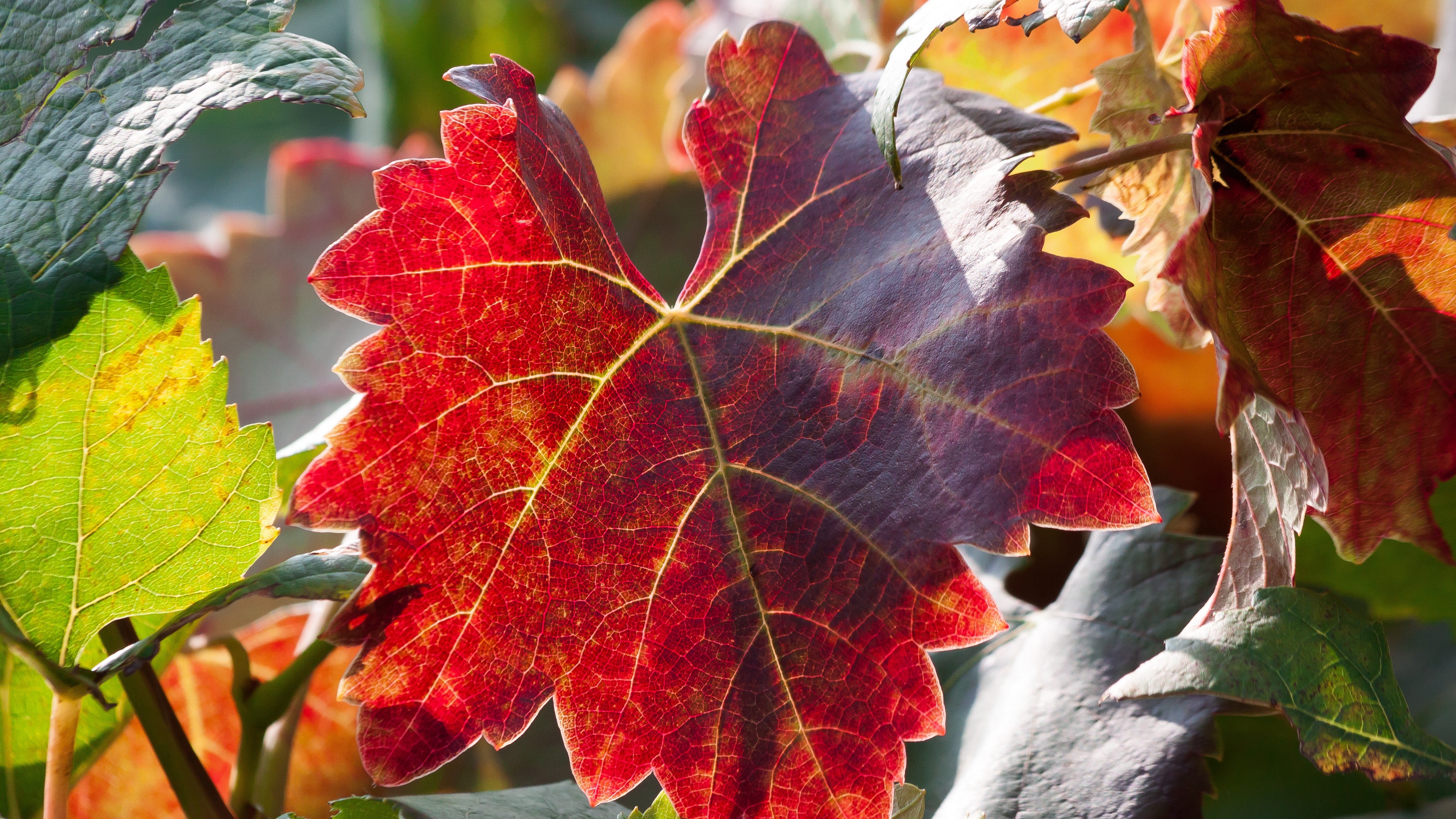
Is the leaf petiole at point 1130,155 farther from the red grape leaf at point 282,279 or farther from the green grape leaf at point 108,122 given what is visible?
the red grape leaf at point 282,279

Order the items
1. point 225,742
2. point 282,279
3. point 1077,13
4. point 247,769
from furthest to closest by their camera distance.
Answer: point 282,279 < point 225,742 < point 247,769 < point 1077,13


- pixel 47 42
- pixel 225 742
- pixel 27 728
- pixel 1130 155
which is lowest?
pixel 225 742

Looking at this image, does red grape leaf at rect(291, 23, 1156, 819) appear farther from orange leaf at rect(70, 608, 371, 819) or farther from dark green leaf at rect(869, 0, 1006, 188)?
orange leaf at rect(70, 608, 371, 819)

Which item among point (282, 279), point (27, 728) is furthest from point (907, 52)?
point (282, 279)

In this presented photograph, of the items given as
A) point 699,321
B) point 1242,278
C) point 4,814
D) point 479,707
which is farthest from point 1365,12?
point 4,814

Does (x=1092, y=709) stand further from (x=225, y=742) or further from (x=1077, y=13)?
(x=225, y=742)

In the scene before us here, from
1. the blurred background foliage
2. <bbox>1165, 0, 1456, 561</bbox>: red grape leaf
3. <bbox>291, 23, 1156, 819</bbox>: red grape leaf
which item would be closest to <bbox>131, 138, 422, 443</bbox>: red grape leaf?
the blurred background foliage

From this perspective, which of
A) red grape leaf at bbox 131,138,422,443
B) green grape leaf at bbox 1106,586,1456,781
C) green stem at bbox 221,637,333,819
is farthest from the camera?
red grape leaf at bbox 131,138,422,443
